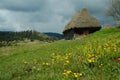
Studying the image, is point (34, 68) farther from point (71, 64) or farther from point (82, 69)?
point (82, 69)

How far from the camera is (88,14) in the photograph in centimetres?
6531

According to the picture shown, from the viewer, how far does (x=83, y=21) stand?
62969mm

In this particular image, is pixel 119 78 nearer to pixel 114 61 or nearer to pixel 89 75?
pixel 89 75

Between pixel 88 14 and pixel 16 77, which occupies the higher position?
pixel 88 14

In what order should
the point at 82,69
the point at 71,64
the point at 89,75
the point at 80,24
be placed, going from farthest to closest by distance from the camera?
the point at 80,24, the point at 71,64, the point at 82,69, the point at 89,75

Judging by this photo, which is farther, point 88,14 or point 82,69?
point 88,14

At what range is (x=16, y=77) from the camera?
11875 mm

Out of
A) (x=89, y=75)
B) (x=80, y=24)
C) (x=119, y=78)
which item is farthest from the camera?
(x=80, y=24)

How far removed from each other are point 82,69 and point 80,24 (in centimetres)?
5205

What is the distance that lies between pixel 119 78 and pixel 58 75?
2220 millimetres

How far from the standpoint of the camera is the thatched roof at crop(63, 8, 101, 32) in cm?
6259

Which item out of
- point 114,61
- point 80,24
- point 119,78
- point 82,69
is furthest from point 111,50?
point 80,24

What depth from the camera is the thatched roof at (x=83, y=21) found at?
6259 centimetres

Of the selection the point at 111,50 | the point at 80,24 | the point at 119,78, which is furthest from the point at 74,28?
the point at 119,78
